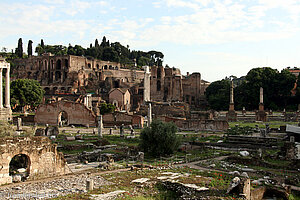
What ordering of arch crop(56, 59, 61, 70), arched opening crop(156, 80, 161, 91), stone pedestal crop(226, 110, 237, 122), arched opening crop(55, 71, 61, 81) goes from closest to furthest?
1. stone pedestal crop(226, 110, 237, 122)
2. arched opening crop(156, 80, 161, 91)
3. arched opening crop(55, 71, 61, 81)
4. arch crop(56, 59, 61, 70)

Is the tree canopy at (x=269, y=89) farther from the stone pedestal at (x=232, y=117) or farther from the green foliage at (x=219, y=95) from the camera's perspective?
the stone pedestal at (x=232, y=117)

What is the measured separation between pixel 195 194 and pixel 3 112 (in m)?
38.1

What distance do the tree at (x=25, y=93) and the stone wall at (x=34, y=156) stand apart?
43922 mm

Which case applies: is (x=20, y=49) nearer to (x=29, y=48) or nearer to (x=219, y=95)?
(x=29, y=48)

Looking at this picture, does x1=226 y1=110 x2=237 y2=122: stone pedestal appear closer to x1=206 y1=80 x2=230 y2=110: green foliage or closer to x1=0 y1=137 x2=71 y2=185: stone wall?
x1=206 y1=80 x2=230 y2=110: green foliage

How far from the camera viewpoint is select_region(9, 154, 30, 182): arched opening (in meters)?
13.4

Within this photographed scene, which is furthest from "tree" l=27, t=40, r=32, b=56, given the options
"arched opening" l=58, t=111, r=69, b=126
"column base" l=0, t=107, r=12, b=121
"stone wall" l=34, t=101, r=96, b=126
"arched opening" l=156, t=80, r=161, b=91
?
"stone wall" l=34, t=101, r=96, b=126

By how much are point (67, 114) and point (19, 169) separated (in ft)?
92.2

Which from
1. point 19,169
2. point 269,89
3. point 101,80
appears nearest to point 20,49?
point 101,80

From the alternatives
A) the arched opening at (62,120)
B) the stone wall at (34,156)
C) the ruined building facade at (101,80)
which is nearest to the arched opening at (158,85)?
the ruined building facade at (101,80)

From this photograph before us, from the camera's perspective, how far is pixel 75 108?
138 feet

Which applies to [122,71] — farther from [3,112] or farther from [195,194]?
[195,194]

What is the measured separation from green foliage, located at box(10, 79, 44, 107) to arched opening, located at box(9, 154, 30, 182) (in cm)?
4174

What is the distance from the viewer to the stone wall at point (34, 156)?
13.0 meters
